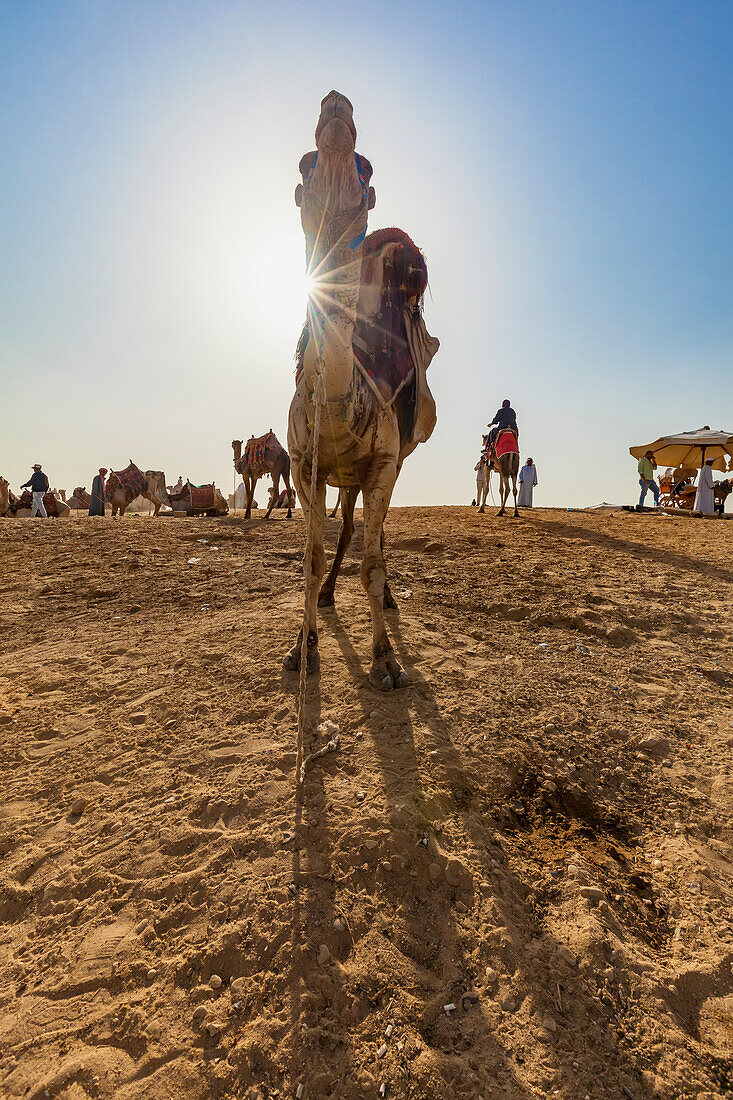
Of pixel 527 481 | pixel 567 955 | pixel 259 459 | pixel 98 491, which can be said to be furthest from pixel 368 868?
pixel 98 491

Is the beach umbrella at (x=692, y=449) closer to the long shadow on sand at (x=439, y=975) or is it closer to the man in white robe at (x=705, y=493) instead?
the man in white robe at (x=705, y=493)

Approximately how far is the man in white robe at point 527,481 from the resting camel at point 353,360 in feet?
41.6

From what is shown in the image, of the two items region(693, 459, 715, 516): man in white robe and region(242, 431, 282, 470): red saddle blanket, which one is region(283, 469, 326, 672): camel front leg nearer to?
region(242, 431, 282, 470): red saddle blanket

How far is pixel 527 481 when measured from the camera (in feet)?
56.3

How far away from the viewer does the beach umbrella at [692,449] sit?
17234mm

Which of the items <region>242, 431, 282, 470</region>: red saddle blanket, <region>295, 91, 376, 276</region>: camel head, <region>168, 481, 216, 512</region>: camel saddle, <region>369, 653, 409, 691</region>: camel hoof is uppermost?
<region>242, 431, 282, 470</region>: red saddle blanket

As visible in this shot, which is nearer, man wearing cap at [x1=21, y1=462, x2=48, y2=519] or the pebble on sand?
the pebble on sand

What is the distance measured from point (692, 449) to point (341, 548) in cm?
1954

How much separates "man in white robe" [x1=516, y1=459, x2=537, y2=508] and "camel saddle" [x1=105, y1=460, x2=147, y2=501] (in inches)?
557

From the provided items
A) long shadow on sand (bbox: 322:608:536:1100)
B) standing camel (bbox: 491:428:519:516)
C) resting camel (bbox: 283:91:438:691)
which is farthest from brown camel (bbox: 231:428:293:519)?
long shadow on sand (bbox: 322:608:536:1100)

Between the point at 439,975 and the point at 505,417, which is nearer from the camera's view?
the point at 439,975

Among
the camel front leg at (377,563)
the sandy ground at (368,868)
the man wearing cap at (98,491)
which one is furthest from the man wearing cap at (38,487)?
the camel front leg at (377,563)

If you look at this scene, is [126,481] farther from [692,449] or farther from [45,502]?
[692,449]

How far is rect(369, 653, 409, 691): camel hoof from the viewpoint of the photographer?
10.9ft
